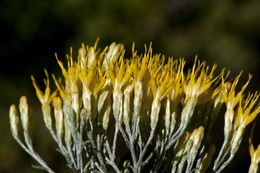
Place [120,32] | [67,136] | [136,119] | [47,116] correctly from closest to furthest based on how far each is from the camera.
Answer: [136,119] < [67,136] < [47,116] < [120,32]

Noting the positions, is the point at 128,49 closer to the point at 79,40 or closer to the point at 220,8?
the point at 79,40

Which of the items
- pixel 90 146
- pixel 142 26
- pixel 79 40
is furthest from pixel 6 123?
pixel 90 146

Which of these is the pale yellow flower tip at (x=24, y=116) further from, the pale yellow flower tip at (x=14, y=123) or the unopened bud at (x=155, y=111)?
the unopened bud at (x=155, y=111)

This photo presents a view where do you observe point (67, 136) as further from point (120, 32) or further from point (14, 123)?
point (120, 32)

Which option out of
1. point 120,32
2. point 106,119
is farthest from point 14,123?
point 120,32

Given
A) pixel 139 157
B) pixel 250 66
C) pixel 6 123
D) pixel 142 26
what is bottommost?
pixel 139 157

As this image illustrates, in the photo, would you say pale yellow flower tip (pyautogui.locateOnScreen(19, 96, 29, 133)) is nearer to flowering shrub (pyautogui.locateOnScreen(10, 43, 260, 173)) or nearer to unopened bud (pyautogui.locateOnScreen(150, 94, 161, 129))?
flowering shrub (pyautogui.locateOnScreen(10, 43, 260, 173))

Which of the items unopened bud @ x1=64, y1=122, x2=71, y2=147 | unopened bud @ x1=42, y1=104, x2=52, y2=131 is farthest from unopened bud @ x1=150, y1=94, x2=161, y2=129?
unopened bud @ x1=42, y1=104, x2=52, y2=131
